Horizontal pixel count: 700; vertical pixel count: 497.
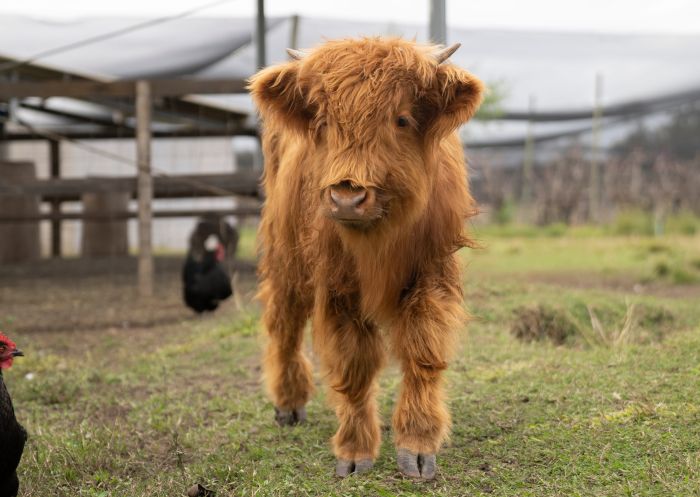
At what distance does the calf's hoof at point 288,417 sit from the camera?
451 cm

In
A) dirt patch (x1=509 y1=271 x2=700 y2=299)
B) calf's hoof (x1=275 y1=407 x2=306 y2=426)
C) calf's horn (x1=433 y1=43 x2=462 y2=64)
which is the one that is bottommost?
dirt patch (x1=509 y1=271 x2=700 y2=299)

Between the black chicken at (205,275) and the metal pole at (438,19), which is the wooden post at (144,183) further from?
the metal pole at (438,19)

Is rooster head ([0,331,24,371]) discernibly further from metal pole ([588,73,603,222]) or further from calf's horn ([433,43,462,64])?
metal pole ([588,73,603,222])

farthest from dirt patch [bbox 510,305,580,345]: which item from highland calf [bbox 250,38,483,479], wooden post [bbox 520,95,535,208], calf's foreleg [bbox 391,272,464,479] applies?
wooden post [bbox 520,95,535,208]

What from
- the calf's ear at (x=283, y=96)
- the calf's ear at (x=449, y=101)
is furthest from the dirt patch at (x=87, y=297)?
the calf's ear at (x=449, y=101)

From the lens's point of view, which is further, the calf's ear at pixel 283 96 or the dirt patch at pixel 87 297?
the dirt patch at pixel 87 297

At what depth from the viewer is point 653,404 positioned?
12.7ft

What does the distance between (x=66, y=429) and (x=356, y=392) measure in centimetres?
164

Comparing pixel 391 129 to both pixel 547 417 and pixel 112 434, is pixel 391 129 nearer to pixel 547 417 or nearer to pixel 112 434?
pixel 547 417

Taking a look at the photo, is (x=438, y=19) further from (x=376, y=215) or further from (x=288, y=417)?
(x=376, y=215)

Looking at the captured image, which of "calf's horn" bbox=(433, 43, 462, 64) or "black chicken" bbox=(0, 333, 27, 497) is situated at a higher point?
"calf's horn" bbox=(433, 43, 462, 64)

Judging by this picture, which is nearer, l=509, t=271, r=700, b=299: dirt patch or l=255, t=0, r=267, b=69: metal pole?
l=255, t=0, r=267, b=69: metal pole

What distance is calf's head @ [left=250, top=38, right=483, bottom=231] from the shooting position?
312 cm

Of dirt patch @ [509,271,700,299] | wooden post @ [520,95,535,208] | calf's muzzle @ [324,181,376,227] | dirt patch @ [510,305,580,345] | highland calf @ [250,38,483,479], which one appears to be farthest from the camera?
wooden post @ [520,95,535,208]
